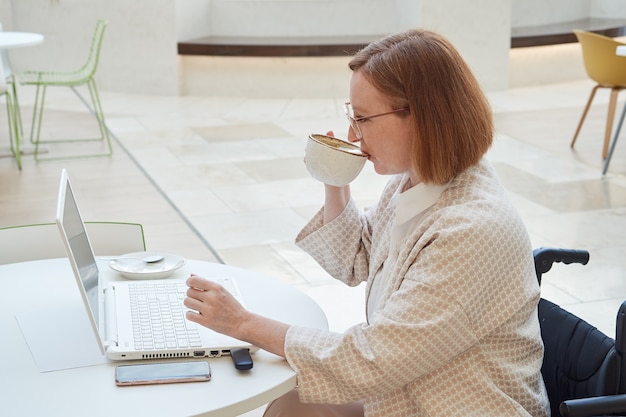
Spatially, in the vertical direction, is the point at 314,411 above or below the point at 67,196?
below

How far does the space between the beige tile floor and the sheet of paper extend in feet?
5.84

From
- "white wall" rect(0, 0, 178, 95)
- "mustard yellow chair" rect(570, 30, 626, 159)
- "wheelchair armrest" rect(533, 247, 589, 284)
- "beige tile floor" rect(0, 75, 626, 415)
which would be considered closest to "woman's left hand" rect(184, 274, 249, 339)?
"wheelchair armrest" rect(533, 247, 589, 284)

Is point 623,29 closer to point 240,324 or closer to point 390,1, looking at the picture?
point 390,1

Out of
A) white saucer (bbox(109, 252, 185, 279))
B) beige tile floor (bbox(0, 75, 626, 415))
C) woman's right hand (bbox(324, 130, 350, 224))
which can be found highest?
woman's right hand (bbox(324, 130, 350, 224))

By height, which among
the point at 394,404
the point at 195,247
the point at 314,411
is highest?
the point at 394,404

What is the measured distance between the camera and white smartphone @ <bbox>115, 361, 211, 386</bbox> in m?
1.57

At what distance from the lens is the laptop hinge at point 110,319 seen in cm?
168

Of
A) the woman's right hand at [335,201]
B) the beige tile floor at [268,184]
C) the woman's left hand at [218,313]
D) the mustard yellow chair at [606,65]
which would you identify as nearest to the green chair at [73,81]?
the beige tile floor at [268,184]

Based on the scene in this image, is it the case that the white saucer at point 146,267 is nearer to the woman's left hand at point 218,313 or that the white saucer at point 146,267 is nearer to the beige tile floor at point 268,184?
the woman's left hand at point 218,313

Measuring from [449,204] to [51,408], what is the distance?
0.76 m

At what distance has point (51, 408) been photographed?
1.48m

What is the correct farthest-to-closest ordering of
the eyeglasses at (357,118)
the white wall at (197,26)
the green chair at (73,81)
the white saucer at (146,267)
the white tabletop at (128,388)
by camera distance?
the white wall at (197,26) → the green chair at (73,81) → the white saucer at (146,267) → the eyeglasses at (357,118) → the white tabletop at (128,388)

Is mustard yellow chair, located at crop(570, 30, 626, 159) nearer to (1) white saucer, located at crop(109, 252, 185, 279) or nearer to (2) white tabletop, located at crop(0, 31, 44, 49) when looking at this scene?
(2) white tabletop, located at crop(0, 31, 44, 49)

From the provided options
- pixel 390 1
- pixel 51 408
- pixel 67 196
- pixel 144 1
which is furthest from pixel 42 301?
pixel 390 1
